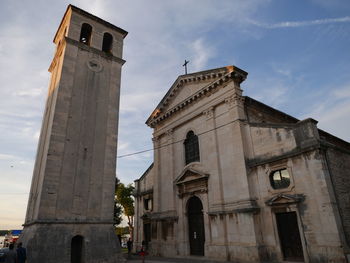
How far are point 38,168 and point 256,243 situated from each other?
1194 cm

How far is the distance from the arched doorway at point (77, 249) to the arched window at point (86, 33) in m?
12.2

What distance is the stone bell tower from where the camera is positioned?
11562mm

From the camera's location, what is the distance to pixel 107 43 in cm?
1833

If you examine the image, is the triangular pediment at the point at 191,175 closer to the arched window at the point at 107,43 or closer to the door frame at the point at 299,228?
the door frame at the point at 299,228

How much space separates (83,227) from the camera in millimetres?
12273

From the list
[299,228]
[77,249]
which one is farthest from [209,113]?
[77,249]

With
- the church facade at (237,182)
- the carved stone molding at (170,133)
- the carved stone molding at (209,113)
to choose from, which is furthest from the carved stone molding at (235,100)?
the carved stone molding at (170,133)

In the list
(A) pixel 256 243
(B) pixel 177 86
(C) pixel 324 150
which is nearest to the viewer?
(C) pixel 324 150

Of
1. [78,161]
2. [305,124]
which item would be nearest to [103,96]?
[78,161]

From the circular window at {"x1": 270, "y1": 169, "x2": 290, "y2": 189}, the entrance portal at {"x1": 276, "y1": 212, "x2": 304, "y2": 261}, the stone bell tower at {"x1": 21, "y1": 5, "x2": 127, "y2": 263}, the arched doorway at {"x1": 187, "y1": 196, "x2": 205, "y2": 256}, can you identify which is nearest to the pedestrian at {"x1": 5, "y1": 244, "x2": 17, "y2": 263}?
the stone bell tower at {"x1": 21, "y1": 5, "x2": 127, "y2": 263}

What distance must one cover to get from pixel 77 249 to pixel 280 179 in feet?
33.2

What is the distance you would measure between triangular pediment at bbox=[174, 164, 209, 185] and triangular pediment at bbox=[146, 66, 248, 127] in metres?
4.70

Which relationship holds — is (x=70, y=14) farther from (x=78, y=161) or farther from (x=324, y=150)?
(x=324, y=150)

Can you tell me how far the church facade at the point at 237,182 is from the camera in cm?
1081
